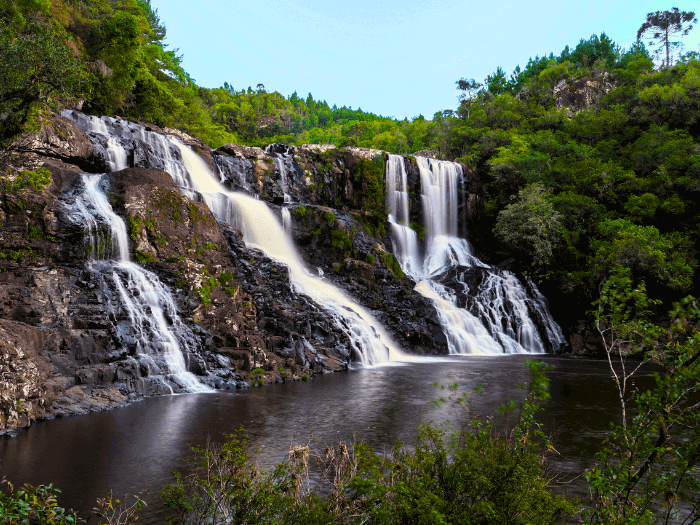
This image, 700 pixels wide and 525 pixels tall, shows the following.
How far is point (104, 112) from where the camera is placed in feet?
108

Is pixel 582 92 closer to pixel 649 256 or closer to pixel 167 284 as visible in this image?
pixel 649 256

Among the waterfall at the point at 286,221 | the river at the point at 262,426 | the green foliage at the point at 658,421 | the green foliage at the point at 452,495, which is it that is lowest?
the river at the point at 262,426

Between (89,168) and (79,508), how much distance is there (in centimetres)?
1980

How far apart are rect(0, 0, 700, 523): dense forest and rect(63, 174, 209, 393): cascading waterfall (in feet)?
11.5

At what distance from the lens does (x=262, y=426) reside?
10711 mm

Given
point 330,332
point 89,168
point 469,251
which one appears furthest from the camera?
point 469,251

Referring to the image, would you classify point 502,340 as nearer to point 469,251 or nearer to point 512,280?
point 512,280

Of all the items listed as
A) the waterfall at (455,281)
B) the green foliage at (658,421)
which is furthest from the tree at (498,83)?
the green foliage at (658,421)

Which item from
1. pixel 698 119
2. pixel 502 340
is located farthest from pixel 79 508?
pixel 698 119

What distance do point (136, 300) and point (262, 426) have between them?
7.27 metres

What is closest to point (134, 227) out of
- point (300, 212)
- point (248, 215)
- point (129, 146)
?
point (129, 146)

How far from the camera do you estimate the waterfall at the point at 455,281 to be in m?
28.0

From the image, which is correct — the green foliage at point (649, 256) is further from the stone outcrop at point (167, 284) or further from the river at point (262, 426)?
the river at point (262, 426)

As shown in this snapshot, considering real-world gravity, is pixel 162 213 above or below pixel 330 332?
above
